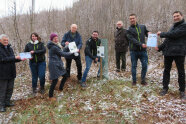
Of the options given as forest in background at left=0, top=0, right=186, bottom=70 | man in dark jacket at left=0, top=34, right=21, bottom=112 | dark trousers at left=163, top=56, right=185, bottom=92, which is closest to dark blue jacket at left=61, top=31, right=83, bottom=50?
man in dark jacket at left=0, top=34, right=21, bottom=112

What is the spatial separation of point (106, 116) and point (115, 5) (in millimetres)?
8736

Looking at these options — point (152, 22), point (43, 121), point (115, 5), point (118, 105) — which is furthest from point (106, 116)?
point (152, 22)

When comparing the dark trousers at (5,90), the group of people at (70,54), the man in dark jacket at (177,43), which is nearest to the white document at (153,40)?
the group of people at (70,54)

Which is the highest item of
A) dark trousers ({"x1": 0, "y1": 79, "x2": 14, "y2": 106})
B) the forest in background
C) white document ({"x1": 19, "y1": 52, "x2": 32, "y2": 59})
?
the forest in background

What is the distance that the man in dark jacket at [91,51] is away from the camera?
5.59 meters

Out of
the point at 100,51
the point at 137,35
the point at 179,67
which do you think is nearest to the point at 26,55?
the point at 100,51

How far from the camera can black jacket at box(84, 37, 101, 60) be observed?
5.58 metres

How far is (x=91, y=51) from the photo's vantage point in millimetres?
5871

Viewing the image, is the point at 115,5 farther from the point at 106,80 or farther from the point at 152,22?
the point at 106,80

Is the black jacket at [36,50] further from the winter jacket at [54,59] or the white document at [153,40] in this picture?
the white document at [153,40]

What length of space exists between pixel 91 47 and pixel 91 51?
166 millimetres

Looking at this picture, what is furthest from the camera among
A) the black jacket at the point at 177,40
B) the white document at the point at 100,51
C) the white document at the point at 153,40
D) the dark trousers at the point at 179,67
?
the white document at the point at 100,51

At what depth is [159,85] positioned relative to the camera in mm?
5566

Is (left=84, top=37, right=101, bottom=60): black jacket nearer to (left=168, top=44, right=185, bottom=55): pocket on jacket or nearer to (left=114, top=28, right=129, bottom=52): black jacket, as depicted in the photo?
(left=114, top=28, right=129, bottom=52): black jacket
